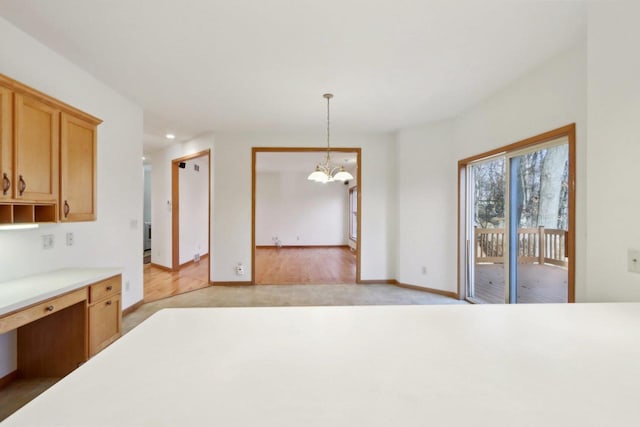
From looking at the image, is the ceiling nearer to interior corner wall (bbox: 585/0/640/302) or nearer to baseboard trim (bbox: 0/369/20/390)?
interior corner wall (bbox: 585/0/640/302)

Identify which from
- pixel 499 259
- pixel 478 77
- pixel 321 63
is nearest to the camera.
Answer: pixel 321 63

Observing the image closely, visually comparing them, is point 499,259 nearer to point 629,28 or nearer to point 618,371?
point 629,28

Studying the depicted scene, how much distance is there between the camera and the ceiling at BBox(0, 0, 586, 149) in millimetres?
1851

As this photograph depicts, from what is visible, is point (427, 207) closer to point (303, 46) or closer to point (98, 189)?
point (303, 46)

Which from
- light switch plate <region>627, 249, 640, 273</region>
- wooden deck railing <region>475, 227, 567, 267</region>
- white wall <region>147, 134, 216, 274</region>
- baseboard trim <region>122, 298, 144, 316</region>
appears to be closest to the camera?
light switch plate <region>627, 249, 640, 273</region>

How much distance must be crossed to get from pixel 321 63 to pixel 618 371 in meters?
2.61

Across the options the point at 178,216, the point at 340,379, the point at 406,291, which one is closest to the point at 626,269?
the point at 340,379

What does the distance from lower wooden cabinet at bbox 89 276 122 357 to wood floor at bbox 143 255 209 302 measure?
1698mm

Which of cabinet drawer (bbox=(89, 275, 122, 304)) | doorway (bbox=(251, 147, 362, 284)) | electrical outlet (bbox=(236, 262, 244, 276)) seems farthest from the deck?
doorway (bbox=(251, 147, 362, 284))

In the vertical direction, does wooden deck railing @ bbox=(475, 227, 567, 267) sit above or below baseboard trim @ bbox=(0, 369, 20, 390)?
above

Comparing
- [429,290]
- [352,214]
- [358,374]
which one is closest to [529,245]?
[429,290]

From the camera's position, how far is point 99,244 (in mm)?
2883

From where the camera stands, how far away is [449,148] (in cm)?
401

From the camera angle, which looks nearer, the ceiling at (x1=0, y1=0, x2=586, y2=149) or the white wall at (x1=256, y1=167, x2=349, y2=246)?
the ceiling at (x1=0, y1=0, x2=586, y2=149)
